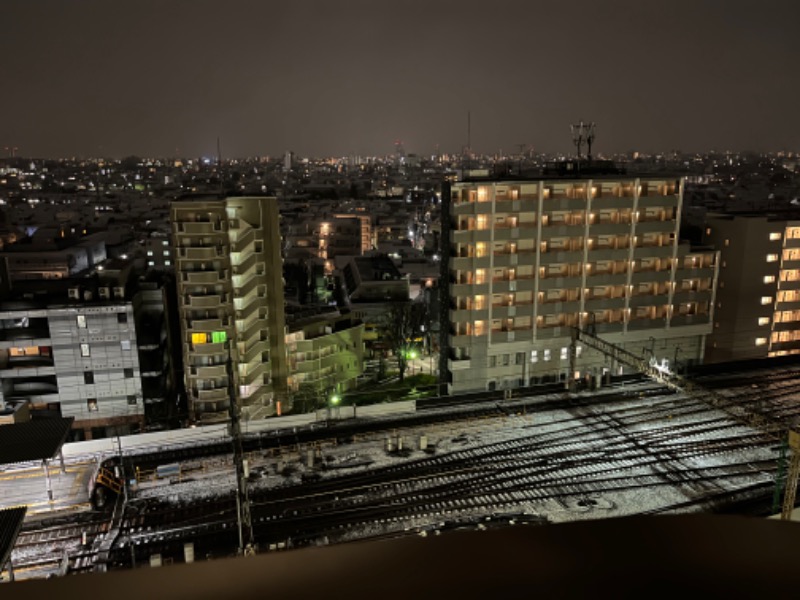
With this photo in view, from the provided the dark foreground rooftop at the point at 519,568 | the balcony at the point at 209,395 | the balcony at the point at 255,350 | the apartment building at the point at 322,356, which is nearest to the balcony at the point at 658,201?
the apartment building at the point at 322,356

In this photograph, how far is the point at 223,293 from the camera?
1655 centimetres

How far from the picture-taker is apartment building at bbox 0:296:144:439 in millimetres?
16047

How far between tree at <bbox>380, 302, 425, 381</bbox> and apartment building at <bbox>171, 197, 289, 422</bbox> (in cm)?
580

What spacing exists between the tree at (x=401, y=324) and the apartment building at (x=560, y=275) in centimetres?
432

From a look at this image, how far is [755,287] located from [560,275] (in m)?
7.67

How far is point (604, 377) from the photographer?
1794 centimetres

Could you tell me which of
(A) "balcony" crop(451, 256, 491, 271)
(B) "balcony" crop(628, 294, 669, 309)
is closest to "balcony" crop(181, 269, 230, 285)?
(A) "balcony" crop(451, 256, 491, 271)

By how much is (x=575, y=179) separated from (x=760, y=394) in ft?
26.9

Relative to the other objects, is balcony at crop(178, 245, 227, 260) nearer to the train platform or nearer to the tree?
the train platform

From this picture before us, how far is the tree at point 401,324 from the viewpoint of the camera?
863 inches

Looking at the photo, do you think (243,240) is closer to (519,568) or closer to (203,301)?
(203,301)

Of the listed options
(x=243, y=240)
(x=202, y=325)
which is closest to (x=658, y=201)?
(x=243, y=240)

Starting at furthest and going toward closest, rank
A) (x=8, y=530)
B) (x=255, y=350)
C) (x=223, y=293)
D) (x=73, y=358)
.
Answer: (x=255, y=350)
(x=223, y=293)
(x=73, y=358)
(x=8, y=530)

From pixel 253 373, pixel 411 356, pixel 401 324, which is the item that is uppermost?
pixel 401 324
